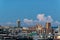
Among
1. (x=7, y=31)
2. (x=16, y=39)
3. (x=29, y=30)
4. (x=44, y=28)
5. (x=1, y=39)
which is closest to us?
(x=1, y=39)

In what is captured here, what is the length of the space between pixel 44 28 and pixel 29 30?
1276mm

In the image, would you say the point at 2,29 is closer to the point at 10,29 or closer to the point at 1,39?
the point at 10,29

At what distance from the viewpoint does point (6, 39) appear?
29.2ft

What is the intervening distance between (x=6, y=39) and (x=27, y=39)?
1015 mm

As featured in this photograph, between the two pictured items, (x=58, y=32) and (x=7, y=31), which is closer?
(x=7, y=31)

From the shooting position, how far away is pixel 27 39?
31.3ft

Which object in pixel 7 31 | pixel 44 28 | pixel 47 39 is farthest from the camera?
pixel 44 28

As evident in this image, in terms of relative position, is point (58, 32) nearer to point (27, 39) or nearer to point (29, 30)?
point (29, 30)

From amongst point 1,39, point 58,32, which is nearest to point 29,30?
point 58,32

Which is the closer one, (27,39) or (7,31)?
(27,39)

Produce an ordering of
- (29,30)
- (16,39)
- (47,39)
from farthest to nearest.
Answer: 1. (29,30)
2. (47,39)
3. (16,39)

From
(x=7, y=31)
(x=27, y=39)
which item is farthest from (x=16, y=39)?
(x=7, y=31)

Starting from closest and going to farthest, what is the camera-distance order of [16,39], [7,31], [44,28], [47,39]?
[16,39] → [47,39] → [7,31] → [44,28]

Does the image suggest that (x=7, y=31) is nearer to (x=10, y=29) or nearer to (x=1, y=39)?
(x=10, y=29)
